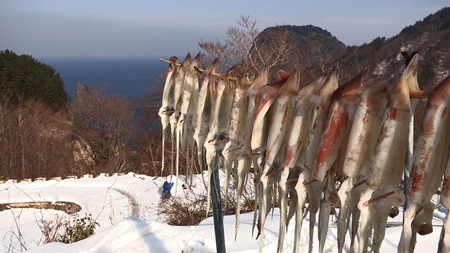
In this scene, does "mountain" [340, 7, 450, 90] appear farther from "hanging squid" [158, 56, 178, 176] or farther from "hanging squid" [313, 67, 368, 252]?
"hanging squid" [313, 67, 368, 252]

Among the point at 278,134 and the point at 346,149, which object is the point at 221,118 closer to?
the point at 278,134

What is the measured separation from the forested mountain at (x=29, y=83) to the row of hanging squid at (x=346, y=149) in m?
30.4

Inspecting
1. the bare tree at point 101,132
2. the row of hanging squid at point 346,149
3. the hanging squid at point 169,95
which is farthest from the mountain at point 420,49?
the row of hanging squid at point 346,149

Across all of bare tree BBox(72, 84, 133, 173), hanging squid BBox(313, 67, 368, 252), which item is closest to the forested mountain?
bare tree BBox(72, 84, 133, 173)

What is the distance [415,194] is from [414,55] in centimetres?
31

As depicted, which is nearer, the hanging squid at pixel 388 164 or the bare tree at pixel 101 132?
the hanging squid at pixel 388 164

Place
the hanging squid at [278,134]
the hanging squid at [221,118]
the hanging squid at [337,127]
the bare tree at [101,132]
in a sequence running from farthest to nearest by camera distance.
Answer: the bare tree at [101,132]
the hanging squid at [221,118]
the hanging squid at [278,134]
the hanging squid at [337,127]

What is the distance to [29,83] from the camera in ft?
99.4

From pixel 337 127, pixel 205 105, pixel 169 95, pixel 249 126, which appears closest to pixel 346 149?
pixel 337 127

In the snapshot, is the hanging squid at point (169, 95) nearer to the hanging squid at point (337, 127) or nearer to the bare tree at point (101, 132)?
the hanging squid at point (337, 127)

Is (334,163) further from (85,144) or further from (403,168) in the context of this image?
(85,144)

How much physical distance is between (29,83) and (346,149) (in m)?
31.9

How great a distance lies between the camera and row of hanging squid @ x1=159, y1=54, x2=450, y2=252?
104 cm

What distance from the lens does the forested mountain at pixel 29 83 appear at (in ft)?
97.7
